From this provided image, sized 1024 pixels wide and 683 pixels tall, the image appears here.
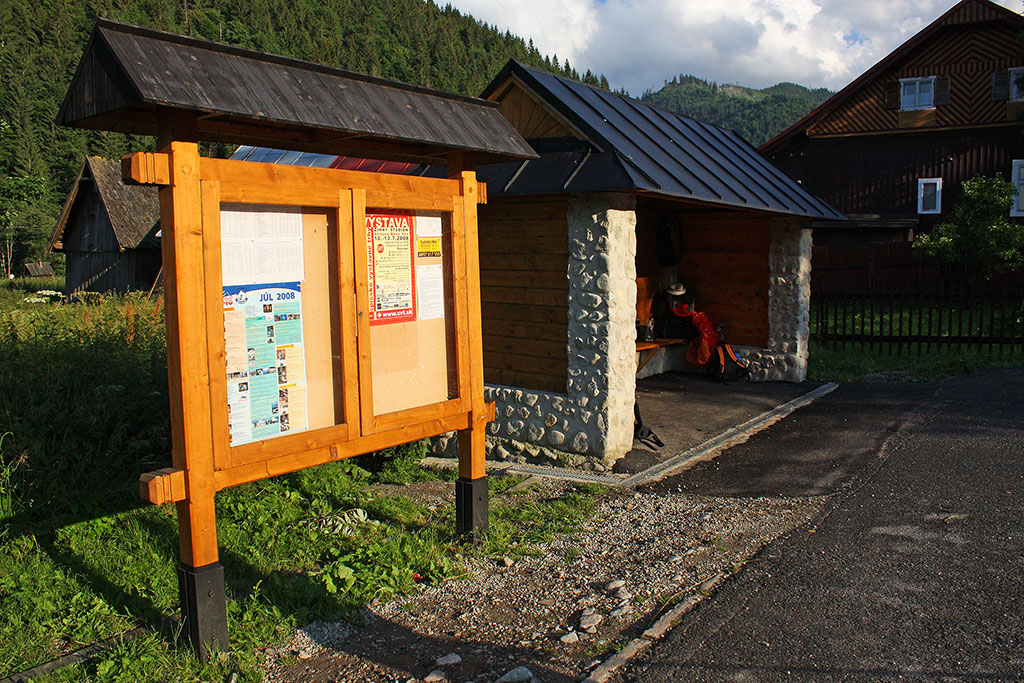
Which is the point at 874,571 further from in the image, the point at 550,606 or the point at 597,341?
the point at 597,341

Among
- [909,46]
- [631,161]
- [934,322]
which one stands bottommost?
[934,322]

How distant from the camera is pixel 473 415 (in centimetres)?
552

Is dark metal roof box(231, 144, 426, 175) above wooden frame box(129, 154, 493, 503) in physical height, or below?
above

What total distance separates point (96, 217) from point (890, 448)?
98.6 feet

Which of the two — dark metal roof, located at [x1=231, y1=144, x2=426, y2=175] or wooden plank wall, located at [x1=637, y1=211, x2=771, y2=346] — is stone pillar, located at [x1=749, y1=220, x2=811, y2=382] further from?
dark metal roof, located at [x1=231, y1=144, x2=426, y2=175]

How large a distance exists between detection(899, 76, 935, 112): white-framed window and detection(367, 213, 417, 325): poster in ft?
85.4

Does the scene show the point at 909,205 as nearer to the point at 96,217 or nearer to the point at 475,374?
the point at 475,374

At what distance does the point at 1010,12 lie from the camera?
2391cm

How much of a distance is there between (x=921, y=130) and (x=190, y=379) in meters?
27.6

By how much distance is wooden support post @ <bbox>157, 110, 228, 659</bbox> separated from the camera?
376 centimetres

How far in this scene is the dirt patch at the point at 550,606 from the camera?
400 cm

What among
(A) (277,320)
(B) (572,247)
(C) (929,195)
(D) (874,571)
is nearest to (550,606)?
(D) (874,571)

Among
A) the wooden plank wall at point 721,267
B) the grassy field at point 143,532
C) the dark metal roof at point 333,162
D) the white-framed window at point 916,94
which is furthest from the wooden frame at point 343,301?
the white-framed window at point 916,94

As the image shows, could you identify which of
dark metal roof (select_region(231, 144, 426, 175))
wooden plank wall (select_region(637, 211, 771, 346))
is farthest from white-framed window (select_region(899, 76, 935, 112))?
dark metal roof (select_region(231, 144, 426, 175))
